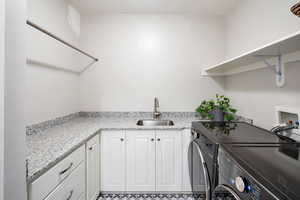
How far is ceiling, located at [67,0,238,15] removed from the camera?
2.09 meters

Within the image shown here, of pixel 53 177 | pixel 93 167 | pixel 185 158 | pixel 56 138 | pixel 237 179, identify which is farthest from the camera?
pixel 185 158

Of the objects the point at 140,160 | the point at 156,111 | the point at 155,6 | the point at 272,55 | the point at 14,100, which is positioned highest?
the point at 155,6

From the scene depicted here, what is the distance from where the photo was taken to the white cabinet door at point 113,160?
73.1 inches

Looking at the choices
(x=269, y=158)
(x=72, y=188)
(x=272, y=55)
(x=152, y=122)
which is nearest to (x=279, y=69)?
(x=272, y=55)

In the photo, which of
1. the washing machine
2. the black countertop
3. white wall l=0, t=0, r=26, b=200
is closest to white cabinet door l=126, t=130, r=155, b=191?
the black countertop

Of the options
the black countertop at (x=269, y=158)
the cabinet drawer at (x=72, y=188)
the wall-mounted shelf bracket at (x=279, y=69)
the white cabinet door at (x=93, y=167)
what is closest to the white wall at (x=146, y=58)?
the white cabinet door at (x=93, y=167)

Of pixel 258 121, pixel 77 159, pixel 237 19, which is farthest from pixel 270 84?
pixel 77 159

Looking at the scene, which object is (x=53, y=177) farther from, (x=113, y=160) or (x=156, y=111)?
(x=156, y=111)

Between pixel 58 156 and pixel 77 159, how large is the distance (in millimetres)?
331

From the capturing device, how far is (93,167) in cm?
167

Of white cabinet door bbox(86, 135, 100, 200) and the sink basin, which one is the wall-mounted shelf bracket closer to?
the sink basin

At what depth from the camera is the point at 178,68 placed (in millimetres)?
2418

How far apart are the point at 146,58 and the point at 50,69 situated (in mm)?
1216

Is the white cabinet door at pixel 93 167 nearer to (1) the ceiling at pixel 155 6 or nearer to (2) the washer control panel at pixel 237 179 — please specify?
(2) the washer control panel at pixel 237 179
